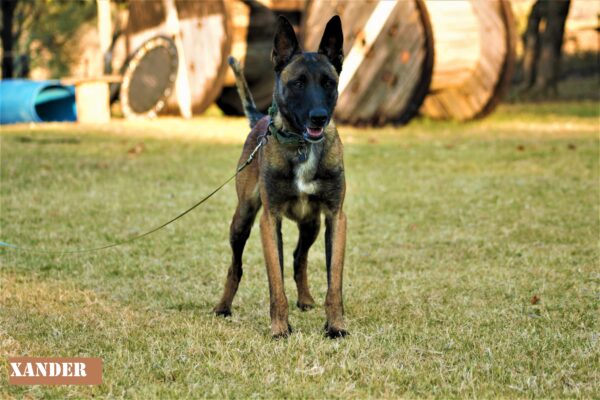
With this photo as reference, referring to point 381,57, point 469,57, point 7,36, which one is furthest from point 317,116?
point 7,36

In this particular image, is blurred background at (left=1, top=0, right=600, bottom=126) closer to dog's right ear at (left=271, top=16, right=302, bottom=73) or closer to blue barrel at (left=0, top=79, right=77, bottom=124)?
blue barrel at (left=0, top=79, right=77, bottom=124)

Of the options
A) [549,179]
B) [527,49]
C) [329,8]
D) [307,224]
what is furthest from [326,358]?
[527,49]

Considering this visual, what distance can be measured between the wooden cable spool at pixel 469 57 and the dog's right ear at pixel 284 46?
10.4 meters

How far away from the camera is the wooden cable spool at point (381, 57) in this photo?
47.1 ft

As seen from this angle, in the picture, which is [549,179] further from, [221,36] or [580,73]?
[580,73]

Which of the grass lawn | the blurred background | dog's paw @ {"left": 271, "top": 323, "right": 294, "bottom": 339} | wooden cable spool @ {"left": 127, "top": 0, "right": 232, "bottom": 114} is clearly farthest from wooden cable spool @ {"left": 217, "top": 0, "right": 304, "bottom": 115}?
dog's paw @ {"left": 271, "top": 323, "right": 294, "bottom": 339}

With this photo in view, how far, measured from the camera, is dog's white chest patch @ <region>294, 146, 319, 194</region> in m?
4.57

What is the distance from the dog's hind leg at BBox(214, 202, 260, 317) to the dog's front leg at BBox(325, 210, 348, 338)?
54 centimetres

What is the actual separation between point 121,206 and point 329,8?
761 centimetres

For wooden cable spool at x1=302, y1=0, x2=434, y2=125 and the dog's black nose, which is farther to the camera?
wooden cable spool at x1=302, y1=0, x2=434, y2=125

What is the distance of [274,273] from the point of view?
466 cm

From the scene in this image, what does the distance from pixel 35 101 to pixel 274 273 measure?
1279 cm

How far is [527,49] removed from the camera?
92.1 ft

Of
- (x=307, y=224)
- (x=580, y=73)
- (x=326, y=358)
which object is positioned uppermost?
(x=307, y=224)
